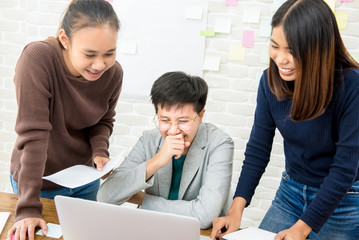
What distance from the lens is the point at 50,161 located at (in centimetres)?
141

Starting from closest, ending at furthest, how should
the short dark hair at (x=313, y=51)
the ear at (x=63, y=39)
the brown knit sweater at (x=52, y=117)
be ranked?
the short dark hair at (x=313, y=51) < the brown knit sweater at (x=52, y=117) < the ear at (x=63, y=39)

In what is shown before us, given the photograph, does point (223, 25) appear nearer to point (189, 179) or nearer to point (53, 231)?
point (189, 179)

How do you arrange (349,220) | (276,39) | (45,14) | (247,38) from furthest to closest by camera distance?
1. (45,14)
2. (247,38)
3. (349,220)
4. (276,39)

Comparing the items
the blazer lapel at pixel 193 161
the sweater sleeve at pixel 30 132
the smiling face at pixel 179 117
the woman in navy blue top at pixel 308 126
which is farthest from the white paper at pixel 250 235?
the sweater sleeve at pixel 30 132

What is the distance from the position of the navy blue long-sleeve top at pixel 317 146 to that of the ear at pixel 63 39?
70 centimetres

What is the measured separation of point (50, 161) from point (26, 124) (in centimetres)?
30

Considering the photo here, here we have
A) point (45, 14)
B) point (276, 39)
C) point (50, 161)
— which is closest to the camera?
point (276, 39)

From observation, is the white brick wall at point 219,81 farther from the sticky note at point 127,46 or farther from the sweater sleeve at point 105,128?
the sweater sleeve at point 105,128

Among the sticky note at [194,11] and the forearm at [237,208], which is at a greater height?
the sticky note at [194,11]

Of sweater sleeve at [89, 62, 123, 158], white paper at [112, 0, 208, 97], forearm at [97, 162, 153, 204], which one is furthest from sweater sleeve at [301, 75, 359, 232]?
white paper at [112, 0, 208, 97]

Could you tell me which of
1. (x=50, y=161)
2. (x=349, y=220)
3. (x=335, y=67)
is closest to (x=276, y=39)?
(x=335, y=67)

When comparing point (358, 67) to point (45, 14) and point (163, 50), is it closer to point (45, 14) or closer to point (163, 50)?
point (163, 50)

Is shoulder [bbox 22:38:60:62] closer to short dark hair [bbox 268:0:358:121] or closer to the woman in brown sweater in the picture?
the woman in brown sweater

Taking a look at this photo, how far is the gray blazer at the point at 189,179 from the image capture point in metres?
1.29
